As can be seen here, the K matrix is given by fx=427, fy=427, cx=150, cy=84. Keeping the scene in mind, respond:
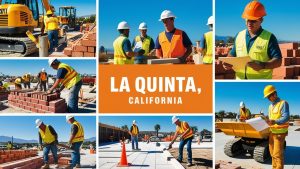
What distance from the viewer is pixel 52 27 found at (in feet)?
21.1

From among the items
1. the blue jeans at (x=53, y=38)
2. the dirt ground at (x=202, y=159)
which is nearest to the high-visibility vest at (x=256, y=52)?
the dirt ground at (x=202, y=159)

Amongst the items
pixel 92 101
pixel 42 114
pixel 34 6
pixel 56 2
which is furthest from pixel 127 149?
pixel 34 6

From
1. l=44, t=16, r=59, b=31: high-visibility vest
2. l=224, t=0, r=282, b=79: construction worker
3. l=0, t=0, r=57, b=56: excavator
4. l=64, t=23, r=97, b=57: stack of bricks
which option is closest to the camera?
l=224, t=0, r=282, b=79: construction worker

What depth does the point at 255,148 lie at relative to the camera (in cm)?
596

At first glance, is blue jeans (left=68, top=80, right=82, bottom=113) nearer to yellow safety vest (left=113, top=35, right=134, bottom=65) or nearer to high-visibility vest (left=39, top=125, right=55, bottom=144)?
high-visibility vest (left=39, top=125, right=55, bottom=144)

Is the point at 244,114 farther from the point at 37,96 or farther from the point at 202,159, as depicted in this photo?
the point at 37,96

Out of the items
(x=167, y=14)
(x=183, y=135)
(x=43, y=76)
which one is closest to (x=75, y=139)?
(x=43, y=76)

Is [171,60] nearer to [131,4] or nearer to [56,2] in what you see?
[131,4]

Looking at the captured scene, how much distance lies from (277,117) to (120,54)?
2.25 m

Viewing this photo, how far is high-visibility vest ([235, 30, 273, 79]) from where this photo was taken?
557cm

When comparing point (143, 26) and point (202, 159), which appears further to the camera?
point (202, 159)

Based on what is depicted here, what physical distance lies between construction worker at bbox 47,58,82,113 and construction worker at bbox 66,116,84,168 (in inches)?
6.1

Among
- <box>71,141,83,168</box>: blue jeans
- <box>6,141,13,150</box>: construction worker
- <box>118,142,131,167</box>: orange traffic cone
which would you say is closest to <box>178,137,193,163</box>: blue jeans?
<box>118,142,131,167</box>: orange traffic cone

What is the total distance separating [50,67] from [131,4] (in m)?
1.37
